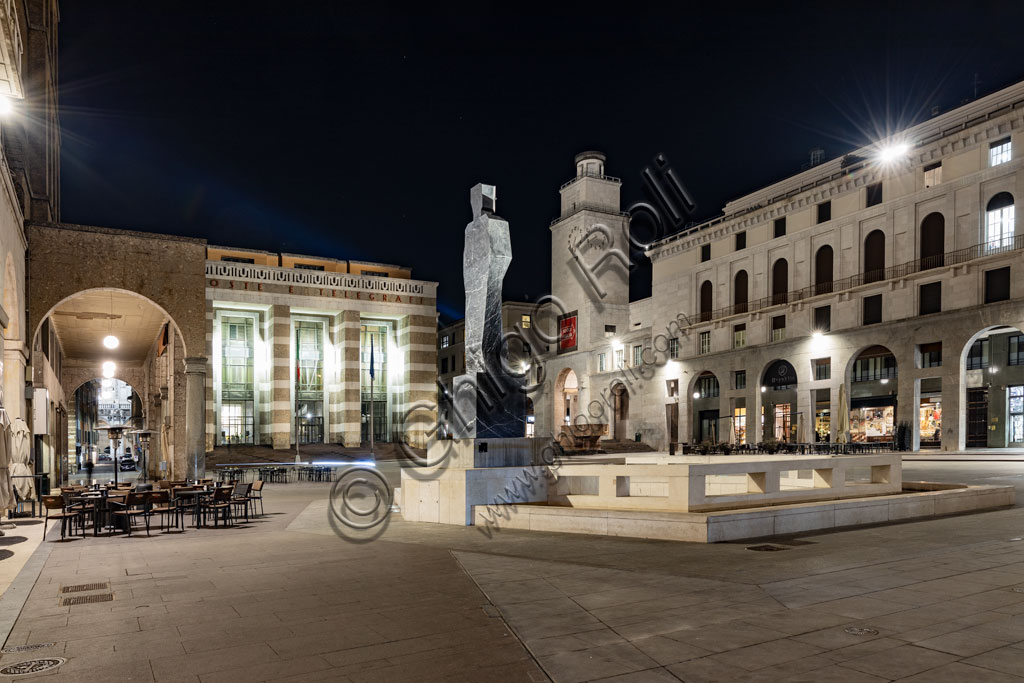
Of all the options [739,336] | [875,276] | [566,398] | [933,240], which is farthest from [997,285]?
[566,398]

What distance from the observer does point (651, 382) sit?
61.1 meters

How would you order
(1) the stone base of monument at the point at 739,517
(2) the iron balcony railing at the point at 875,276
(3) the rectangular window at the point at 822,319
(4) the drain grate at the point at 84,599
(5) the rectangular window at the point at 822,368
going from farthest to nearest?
(5) the rectangular window at the point at 822,368 → (3) the rectangular window at the point at 822,319 → (2) the iron balcony railing at the point at 875,276 → (1) the stone base of monument at the point at 739,517 → (4) the drain grate at the point at 84,599

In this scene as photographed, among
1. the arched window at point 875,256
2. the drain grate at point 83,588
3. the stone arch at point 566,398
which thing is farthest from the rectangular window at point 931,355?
the drain grate at point 83,588

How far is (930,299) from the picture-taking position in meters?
39.7

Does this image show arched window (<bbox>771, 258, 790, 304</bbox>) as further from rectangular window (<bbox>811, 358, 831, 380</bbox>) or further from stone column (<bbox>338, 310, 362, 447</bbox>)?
stone column (<bbox>338, 310, 362, 447</bbox>)

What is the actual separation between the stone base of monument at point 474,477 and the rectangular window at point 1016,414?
3918 centimetres

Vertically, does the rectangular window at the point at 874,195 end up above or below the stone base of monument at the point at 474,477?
above

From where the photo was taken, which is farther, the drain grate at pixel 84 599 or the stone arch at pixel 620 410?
the stone arch at pixel 620 410

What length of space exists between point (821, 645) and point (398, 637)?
11.2 feet

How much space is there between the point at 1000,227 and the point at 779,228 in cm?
1597

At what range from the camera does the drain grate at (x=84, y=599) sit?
25.4ft

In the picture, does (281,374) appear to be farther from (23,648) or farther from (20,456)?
(23,648)

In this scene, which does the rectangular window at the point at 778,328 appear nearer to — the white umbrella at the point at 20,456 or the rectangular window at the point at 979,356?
the rectangular window at the point at 979,356

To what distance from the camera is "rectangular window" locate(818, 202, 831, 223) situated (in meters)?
46.9
